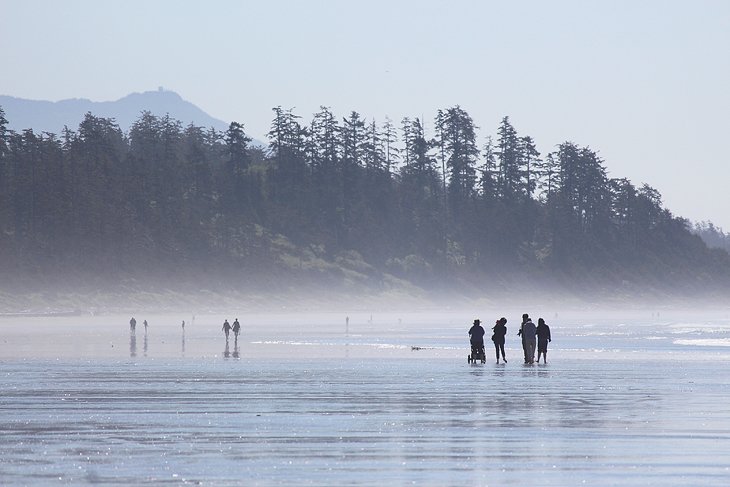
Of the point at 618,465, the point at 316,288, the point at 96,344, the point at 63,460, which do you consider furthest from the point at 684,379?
the point at 316,288

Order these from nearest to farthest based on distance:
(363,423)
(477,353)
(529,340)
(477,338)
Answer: (363,423)
(477,338)
(529,340)
(477,353)

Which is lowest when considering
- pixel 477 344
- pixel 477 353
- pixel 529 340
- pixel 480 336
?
pixel 477 353

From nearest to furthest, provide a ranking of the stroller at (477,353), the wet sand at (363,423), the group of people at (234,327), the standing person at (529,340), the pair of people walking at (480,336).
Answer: the wet sand at (363,423) < the standing person at (529,340) < the pair of people walking at (480,336) < the stroller at (477,353) < the group of people at (234,327)

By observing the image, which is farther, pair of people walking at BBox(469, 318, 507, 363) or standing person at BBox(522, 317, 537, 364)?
pair of people walking at BBox(469, 318, 507, 363)

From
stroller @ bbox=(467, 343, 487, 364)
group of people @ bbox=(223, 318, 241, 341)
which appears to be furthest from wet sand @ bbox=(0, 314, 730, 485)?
group of people @ bbox=(223, 318, 241, 341)

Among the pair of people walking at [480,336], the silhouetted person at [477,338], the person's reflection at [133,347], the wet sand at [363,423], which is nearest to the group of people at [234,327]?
the person's reflection at [133,347]

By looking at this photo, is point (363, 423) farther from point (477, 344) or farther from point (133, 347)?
point (133, 347)

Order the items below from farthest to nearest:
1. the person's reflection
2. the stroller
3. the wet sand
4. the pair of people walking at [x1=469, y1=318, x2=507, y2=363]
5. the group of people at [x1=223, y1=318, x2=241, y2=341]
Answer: the group of people at [x1=223, y1=318, x2=241, y2=341], the person's reflection, the stroller, the pair of people walking at [x1=469, y1=318, x2=507, y2=363], the wet sand

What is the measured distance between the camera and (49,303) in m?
162

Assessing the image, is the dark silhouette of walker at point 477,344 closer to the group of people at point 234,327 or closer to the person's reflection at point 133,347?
the person's reflection at point 133,347

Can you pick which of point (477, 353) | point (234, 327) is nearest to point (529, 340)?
point (477, 353)

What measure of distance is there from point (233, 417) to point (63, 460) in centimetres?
686

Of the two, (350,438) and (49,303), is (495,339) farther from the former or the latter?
Answer: (49,303)

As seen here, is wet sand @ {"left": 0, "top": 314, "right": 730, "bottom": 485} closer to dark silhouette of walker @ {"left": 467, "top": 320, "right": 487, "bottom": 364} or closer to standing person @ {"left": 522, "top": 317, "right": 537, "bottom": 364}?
standing person @ {"left": 522, "top": 317, "right": 537, "bottom": 364}
